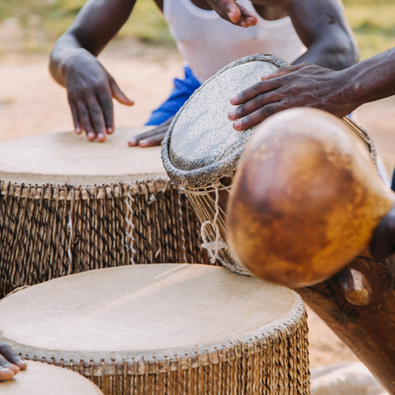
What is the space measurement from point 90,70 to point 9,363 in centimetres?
114

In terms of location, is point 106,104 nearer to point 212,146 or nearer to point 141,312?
point 212,146

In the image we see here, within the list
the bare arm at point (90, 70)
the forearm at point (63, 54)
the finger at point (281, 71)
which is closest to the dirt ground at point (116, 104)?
the bare arm at point (90, 70)

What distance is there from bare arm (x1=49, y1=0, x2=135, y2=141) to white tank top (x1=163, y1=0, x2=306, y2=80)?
0.81 feet

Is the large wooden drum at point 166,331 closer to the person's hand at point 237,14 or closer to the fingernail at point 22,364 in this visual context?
the fingernail at point 22,364

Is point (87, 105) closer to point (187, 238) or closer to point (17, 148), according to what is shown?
point (17, 148)

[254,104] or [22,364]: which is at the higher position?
[254,104]

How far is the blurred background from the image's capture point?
16.1ft

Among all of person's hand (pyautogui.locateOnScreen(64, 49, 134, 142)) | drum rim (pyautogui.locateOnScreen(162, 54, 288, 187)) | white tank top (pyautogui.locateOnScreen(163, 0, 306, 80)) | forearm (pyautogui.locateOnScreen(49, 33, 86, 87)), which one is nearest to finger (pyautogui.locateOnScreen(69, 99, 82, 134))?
person's hand (pyautogui.locateOnScreen(64, 49, 134, 142))

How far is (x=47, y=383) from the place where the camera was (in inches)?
31.5

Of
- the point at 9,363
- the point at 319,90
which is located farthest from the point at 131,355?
the point at 319,90

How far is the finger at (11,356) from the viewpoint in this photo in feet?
2.74

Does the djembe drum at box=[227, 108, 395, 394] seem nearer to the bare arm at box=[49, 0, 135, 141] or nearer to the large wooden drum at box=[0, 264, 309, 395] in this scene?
the large wooden drum at box=[0, 264, 309, 395]

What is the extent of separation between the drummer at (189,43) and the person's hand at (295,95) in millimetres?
384

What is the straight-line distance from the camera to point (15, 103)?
19.7ft
